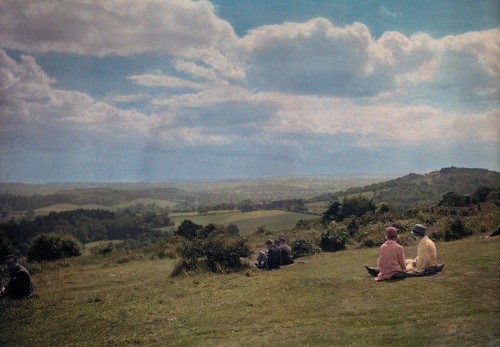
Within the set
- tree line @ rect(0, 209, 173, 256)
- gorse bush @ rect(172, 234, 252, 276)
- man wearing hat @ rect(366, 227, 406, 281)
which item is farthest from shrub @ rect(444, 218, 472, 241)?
tree line @ rect(0, 209, 173, 256)

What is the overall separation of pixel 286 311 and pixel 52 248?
33424 millimetres

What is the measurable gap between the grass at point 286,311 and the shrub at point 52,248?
21082 mm

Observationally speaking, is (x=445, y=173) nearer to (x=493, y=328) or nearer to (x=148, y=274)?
(x=148, y=274)

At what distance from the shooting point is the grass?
9.69m

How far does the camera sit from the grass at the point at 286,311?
9.69 m

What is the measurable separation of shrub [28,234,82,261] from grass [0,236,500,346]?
69.2 feet

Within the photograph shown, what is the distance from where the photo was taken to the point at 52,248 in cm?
3944

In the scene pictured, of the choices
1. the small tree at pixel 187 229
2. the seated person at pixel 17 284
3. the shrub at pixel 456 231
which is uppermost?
the shrub at pixel 456 231

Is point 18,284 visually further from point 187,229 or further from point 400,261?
point 187,229

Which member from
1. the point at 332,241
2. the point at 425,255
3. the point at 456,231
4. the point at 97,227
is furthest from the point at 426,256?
the point at 97,227

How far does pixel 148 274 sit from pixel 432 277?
16260 mm

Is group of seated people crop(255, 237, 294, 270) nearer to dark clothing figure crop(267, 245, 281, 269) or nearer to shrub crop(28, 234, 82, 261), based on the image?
dark clothing figure crop(267, 245, 281, 269)

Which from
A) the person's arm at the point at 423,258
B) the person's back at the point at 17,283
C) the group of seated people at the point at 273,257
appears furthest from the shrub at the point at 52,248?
the person's arm at the point at 423,258

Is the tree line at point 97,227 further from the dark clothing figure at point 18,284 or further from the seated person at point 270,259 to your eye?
the dark clothing figure at point 18,284
